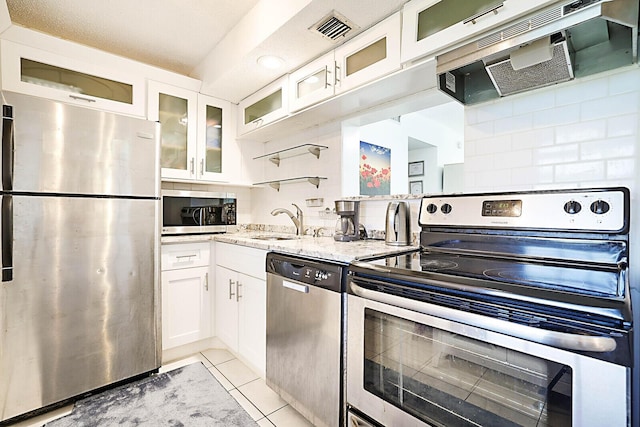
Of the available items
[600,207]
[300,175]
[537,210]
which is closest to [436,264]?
[537,210]

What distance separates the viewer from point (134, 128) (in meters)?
1.89

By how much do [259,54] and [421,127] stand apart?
2897 millimetres

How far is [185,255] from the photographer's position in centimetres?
230

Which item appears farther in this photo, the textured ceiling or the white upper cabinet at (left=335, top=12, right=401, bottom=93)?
the textured ceiling

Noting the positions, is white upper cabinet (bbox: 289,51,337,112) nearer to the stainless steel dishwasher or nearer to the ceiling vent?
the ceiling vent

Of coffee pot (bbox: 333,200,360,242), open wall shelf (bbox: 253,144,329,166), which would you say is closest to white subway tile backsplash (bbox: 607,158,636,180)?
coffee pot (bbox: 333,200,360,242)

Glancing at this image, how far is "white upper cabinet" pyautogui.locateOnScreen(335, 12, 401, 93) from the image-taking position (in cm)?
152

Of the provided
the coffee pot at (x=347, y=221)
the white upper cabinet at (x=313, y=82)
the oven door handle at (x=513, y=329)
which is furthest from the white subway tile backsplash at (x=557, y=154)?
the white upper cabinet at (x=313, y=82)

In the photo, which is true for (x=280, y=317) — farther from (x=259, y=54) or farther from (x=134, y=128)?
(x=259, y=54)

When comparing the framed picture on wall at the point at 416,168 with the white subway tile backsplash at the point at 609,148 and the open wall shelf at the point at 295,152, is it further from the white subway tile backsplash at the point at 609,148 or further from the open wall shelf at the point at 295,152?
the white subway tile backsplash at the point at 609,148

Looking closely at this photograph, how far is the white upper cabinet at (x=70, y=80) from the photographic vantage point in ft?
6.10

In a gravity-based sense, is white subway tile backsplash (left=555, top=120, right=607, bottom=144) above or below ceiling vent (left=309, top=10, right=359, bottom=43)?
below

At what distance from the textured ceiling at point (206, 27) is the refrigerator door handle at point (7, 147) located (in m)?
0.90

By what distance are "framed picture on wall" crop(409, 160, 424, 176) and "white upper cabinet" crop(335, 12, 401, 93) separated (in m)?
3.68
